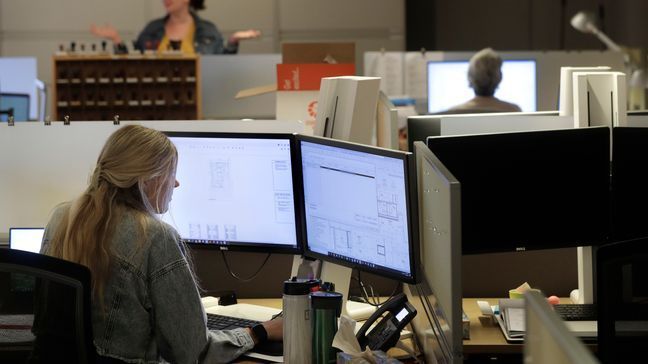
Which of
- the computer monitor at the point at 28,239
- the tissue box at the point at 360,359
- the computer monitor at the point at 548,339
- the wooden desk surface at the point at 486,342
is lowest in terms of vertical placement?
the wooden desk surface at the point at 486,342

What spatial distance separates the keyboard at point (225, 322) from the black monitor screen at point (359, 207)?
0.24 meters

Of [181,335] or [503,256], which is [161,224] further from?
[503,256]

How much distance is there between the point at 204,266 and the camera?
296 centimetres

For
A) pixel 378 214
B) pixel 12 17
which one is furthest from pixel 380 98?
pixel 12 17

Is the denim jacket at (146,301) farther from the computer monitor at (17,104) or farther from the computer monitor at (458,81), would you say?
the computer monitor at (17,104)

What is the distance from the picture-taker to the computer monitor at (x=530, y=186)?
2.59 meters

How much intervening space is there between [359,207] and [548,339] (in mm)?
1369

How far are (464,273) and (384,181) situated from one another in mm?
673

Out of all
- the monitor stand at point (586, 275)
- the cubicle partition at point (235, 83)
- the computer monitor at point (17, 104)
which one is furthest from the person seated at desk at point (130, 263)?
the computer monitor at point (17, 104)

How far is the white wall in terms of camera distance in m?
9.70

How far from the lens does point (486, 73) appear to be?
519 centimetres

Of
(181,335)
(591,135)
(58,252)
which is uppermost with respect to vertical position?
(591,135)

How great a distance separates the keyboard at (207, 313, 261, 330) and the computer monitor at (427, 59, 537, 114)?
427 centimetres

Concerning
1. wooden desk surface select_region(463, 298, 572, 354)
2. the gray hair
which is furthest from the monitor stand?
the gray hair
